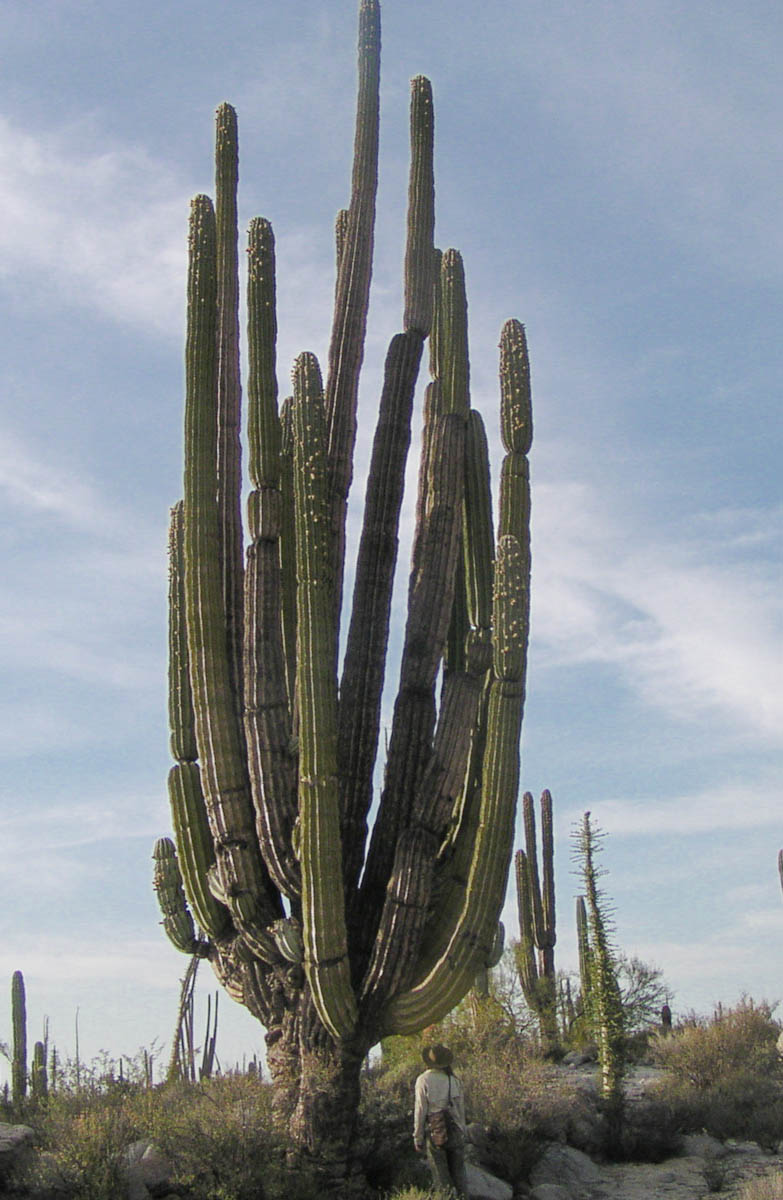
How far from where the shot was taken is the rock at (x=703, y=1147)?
13.5 m

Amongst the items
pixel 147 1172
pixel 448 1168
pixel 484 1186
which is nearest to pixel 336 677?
pixel 448 1168

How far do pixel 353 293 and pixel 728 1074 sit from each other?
36.2ft

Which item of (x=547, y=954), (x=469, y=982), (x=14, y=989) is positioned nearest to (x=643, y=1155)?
(x=469, y=982)

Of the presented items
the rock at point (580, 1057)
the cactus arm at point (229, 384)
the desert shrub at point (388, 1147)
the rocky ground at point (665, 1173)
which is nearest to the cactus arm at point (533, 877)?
the rock at point (580, 1057)

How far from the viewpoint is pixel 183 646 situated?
1107cm

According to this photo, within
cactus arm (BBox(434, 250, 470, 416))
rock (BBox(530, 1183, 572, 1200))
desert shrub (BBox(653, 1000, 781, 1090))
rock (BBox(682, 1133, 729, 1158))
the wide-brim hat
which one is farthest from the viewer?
desert shrub (BBox(653, 1000, 781, 1090))

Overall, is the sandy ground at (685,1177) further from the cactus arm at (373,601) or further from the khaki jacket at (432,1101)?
the cactus arm at (373,601)

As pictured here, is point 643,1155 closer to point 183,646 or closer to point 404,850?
point 404,850

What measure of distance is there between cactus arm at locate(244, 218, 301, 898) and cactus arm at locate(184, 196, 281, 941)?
0.16 metres

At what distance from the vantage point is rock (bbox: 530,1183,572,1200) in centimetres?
1097

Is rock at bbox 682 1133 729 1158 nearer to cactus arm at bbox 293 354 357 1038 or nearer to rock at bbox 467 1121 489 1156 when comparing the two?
rock at bbox 467 1121 489 1156

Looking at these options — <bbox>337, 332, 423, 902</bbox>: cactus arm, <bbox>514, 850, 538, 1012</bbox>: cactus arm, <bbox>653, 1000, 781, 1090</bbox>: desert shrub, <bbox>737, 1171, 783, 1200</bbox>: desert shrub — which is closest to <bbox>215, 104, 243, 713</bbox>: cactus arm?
<bbox>337, 332, 423, 902</bbox>: cactus arm

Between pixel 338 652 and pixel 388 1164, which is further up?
pixel 338 652

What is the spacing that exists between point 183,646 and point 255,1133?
3863mm
